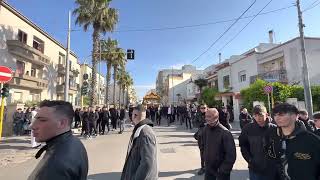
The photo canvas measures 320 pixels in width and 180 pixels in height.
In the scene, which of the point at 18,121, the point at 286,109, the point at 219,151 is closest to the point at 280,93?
the point at 18,121

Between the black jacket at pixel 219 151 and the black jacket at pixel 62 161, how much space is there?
263 centimetres

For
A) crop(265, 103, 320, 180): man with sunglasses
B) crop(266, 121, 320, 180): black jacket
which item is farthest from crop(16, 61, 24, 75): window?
crop(266, 121, 320, 180): black jacket

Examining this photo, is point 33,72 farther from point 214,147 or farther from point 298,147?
point 298,147

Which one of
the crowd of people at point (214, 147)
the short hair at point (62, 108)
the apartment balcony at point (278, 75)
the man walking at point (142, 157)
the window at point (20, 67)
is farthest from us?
the apartment balcony at point (278, 75)

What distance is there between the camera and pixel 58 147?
2.28 m

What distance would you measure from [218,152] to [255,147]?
0.56m

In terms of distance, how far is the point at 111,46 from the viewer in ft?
149

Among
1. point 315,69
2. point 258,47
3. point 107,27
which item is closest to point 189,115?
point 107,27

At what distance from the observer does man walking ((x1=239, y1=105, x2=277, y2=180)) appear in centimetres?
445

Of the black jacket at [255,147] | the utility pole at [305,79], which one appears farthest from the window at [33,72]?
the black jacket at [255,147]

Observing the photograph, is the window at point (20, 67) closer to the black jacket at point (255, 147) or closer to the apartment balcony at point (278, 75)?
the apartment balcony at point (278, 75)

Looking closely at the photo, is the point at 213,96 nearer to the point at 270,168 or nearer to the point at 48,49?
the point at 48,49

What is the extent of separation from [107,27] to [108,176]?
22.5 m

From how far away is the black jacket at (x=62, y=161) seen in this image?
2.12 m
